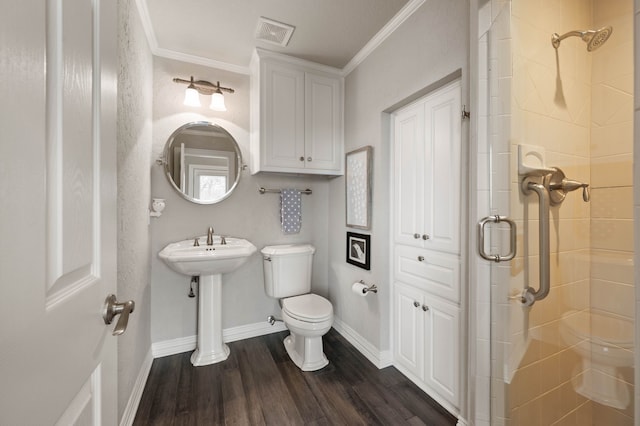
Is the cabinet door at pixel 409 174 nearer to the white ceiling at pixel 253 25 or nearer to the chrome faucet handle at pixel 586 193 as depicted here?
the white ceiling at pixel 253 25

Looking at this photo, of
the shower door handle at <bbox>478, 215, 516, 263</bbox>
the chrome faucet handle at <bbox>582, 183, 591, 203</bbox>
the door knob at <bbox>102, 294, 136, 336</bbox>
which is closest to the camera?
the door knob at <bbox>102, 294, 136, 336</bbox>

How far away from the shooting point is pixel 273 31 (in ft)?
5.97

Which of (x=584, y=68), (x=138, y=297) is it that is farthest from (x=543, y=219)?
(x=138, y=297)

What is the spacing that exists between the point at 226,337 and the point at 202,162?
1.52 m

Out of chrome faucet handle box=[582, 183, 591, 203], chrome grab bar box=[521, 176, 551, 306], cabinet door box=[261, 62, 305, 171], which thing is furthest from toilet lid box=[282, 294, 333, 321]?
A: chrome faucet handle box=[582, 183, 591, 203]

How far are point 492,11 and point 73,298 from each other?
1.67 meters

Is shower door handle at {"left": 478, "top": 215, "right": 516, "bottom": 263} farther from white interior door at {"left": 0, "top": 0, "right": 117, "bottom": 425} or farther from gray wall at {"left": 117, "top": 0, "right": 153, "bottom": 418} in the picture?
gray wall at {"left": 117, "top": 0, "right": 153, "bottom": 418}

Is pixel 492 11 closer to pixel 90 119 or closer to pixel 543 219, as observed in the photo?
pixel 543 219

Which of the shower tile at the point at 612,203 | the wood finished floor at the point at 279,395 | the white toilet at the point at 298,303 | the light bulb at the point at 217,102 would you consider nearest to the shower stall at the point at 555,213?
the shower tile at the point at 612,203

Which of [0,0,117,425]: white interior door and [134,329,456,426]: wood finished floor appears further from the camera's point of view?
[134,329,456,426]: wood finished floor

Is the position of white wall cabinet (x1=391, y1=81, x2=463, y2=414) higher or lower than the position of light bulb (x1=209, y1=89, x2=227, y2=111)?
lower

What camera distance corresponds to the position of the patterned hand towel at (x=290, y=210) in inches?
94.8

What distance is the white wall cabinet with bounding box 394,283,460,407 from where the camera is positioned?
1453 mm

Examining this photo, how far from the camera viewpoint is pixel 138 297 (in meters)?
1.62
